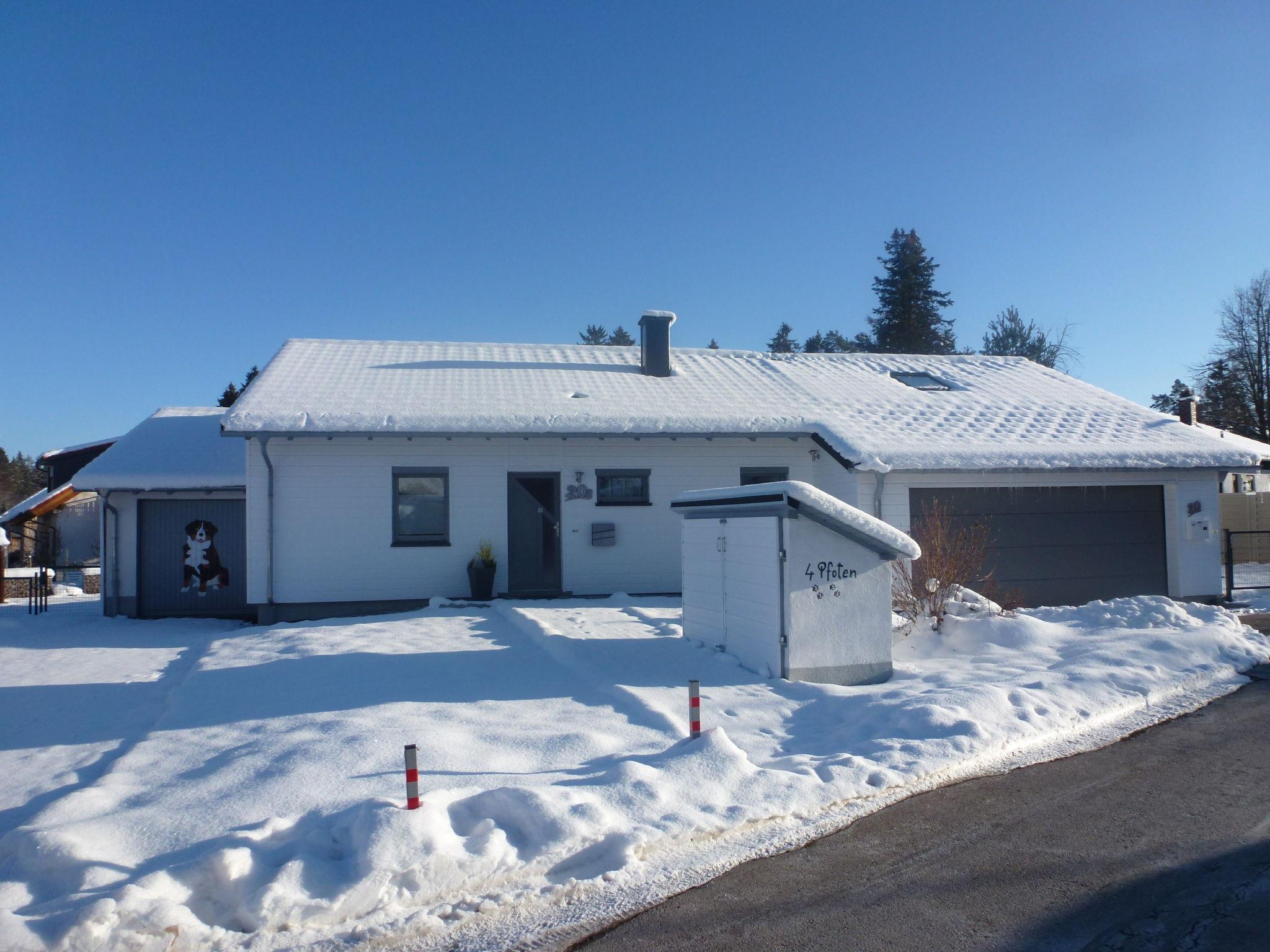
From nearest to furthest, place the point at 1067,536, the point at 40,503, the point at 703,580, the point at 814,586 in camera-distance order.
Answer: the point at 814,586 < the point at 703,580 < the point at 1067,536 < the point at 40,503

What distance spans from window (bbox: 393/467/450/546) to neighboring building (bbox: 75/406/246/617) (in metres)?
3.49

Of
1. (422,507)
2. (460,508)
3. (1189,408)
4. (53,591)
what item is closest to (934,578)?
(460,508)

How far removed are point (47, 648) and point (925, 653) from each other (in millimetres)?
12377

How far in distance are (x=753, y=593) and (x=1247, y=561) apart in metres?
22.0

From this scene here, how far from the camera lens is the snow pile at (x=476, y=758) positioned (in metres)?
4.45

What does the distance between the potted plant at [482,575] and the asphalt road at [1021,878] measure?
10177mm

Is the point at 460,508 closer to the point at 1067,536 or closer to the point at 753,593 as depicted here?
the point at 753,593


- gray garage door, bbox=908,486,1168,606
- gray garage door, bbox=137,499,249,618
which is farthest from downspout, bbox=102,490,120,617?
gray garage door, bbox=908,486,1168,606

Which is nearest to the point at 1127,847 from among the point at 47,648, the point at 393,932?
the point at 393,932

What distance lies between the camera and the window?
15422mm

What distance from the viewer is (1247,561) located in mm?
25031

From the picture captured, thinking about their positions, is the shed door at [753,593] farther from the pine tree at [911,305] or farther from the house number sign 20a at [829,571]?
the pine tree at [911,305]

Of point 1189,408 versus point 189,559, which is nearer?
point 189,559

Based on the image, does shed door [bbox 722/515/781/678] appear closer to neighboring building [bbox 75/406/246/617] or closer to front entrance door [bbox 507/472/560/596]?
front entrance door [bbox 507/472/560/596]
